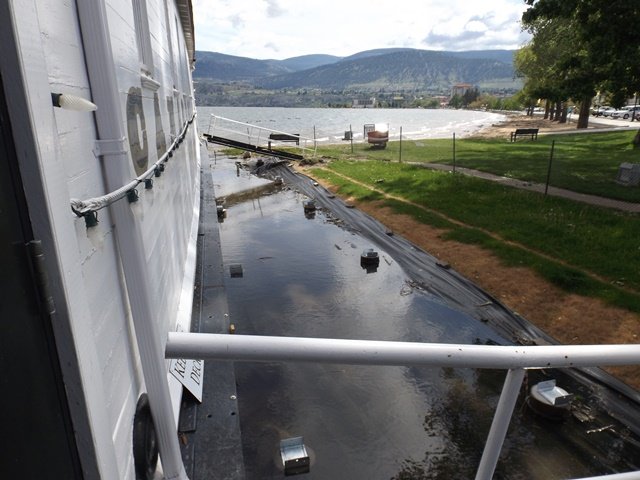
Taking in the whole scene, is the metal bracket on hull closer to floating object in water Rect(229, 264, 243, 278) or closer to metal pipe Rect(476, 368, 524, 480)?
metal pipe Rect(476, 368, 524, 480)

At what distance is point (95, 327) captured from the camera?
1.44m

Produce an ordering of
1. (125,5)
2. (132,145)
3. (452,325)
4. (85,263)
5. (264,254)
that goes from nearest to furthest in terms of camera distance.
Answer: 1. (85,263)
2. (132,145)
3. (125,5)
4. (452,325)
5. (264,254)

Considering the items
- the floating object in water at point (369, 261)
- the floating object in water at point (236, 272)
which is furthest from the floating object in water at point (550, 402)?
the floating object in water at point (236, 272)

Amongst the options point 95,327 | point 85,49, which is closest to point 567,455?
point 95,327

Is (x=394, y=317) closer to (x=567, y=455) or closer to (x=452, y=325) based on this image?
(x=452, y=325)

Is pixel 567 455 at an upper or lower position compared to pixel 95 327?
lower

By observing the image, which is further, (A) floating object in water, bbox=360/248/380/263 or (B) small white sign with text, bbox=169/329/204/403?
(A) floating object in water, bbox=360/248/380/263

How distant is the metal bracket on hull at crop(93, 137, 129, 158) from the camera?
62.8 inches

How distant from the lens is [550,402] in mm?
4578

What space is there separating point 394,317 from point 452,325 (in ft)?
2.99

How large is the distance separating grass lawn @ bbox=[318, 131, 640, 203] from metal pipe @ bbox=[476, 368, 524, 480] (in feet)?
46.2

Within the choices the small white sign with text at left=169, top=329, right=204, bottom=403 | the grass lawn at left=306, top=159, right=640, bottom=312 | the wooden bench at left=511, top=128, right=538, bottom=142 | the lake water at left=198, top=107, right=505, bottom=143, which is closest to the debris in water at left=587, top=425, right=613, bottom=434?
the grass lawn at left=306, top=159, right=640, bottom=312

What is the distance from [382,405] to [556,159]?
68.9ft

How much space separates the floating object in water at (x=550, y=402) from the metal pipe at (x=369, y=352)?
11.7ft
